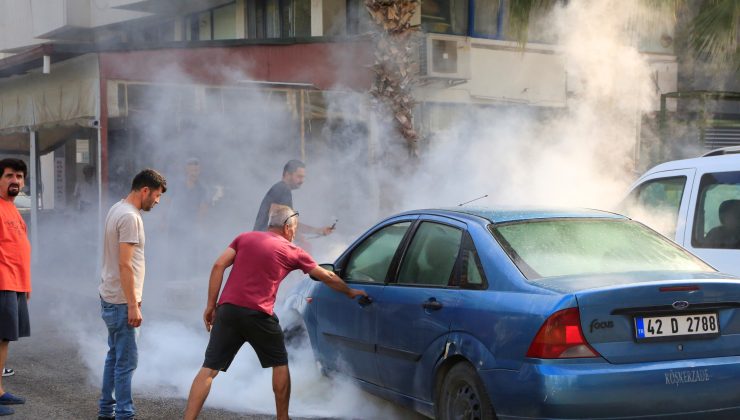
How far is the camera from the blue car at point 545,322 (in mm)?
4062

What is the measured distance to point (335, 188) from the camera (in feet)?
48.5

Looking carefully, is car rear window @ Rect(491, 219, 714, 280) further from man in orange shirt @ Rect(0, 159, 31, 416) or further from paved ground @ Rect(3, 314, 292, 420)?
man in orange shirt @ Rect(0, 159, 31, 416)

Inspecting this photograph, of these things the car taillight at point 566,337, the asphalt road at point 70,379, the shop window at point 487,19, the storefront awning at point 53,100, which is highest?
the shop window at point 487,19

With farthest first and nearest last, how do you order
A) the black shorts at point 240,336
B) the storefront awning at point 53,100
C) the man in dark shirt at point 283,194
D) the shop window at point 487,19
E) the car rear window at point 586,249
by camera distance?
the shop window at point 487,19 → the storefront awning at point 53,100 → the man in dark shirt at point 283,194 → the black shorts at point 240,336 → the car rear window at point 586,249

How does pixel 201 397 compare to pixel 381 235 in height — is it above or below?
below

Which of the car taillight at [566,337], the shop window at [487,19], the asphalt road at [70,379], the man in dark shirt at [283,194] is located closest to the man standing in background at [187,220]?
the asphalt road at [70,379]

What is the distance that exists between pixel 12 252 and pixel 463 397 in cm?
369

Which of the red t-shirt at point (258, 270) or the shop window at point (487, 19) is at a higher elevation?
Result: the shop window at point (487, 19)

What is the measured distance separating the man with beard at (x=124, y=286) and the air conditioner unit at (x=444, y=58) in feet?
34.9

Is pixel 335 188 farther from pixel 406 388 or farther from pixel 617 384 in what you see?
pixel 617 384

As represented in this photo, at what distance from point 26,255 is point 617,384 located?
178 inches

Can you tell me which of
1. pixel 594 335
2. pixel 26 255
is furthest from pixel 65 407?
pixel 594 335

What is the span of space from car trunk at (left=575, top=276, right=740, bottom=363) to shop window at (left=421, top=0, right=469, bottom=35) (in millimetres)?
12700

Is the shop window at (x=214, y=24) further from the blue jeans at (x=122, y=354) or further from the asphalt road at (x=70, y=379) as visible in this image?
the blue jeans at (x=122, y=354)
